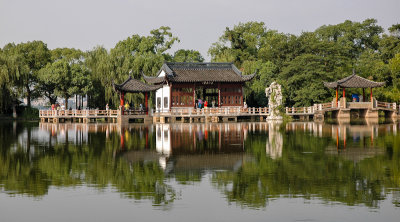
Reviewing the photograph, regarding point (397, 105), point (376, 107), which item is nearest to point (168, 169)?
point (376, 107)

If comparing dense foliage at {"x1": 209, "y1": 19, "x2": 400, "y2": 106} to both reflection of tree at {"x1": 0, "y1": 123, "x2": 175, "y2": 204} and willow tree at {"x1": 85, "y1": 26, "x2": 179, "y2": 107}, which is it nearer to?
willow tree at {"x1": 85, "y1": 26, "x2": 179, "y2": 107}

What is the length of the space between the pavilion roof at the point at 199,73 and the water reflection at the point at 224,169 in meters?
25.2

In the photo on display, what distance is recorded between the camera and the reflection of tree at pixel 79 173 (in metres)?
11.4

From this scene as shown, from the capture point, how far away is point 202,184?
1188cm

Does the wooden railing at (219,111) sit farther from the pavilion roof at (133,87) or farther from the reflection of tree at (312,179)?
the reflection of tree at (312,179)

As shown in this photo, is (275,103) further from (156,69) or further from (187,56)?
(187,56)

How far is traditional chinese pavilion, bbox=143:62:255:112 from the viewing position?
46.7 m

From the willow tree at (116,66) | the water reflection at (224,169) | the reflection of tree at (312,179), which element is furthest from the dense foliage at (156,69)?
the reflection of tree at (312,179)

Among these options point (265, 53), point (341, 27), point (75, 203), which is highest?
point (341, 27)

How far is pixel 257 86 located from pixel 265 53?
3.84 meters

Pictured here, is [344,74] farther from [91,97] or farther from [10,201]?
[10,201]

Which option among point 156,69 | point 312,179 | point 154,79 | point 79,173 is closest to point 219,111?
point 154,79

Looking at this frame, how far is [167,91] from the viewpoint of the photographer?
4722 cm

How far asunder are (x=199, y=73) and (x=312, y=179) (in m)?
36.0
